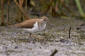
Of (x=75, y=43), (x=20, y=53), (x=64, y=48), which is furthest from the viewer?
(x=75, y=43)

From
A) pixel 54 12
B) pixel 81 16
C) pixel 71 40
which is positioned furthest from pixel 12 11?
pixel 71 40

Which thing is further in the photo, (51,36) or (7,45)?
(51,36)

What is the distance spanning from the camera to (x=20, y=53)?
5.61 meters

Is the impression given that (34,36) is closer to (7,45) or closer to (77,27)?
(7,45)

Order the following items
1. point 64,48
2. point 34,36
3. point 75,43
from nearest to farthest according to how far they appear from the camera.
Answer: point 64,48 → point 75,43 → point 34,36

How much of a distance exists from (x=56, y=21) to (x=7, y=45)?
147 inches

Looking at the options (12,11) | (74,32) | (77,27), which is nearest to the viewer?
(74,32)

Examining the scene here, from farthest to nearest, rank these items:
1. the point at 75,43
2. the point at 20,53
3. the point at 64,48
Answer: the point at 75,43, the point at 64,48, the point at 20,53

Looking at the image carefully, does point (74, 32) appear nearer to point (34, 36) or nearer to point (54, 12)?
point (34, 36)

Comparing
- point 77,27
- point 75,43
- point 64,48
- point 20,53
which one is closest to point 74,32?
point 77,27

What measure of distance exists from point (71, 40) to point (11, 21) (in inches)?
91.7

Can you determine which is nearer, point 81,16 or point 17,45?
point 17,45

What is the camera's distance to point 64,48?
6195 mm

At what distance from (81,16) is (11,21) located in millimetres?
2846
